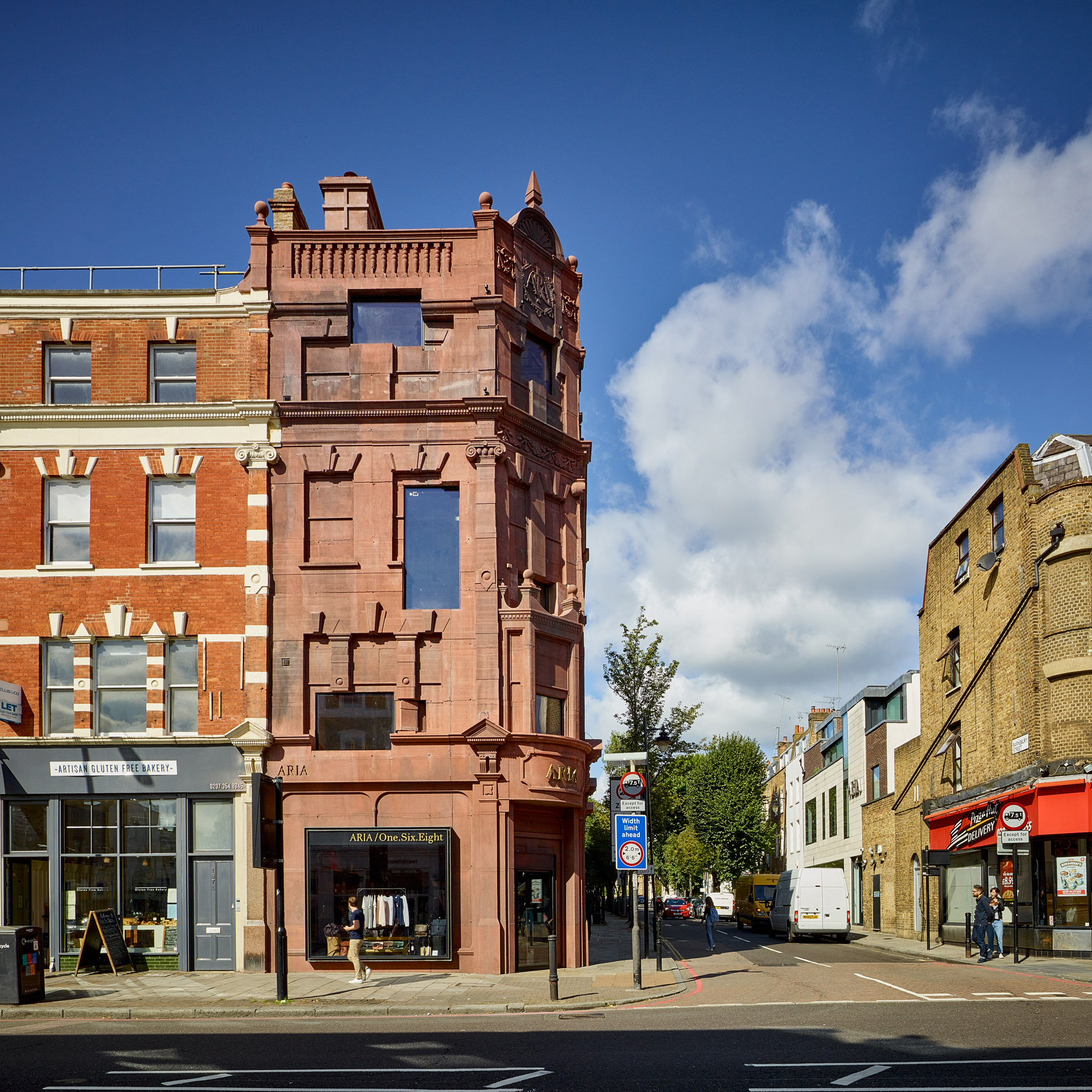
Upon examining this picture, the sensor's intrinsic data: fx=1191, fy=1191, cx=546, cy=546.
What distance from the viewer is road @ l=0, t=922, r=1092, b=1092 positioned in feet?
39.5

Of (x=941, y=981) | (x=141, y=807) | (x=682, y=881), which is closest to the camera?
(x=941, y=981)

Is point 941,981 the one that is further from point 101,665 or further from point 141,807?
point 101,665

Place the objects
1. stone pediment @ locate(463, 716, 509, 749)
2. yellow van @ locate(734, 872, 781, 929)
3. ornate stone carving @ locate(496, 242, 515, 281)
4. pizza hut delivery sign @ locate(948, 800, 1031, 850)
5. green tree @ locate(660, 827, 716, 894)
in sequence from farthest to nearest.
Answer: green tree @ locate(660, 827, 716, 894) < yellow van @ locate(734, 872, 781, 929) < pizza hut delivery sign @ locate(948, 800, 1031, 850) < ornate stone carving @ locate(496, 242, 515, 281) < stone pediment @ locate(463, 716, 509, 749)

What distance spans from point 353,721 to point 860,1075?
16.0 m

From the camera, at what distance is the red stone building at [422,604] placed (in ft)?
82.8

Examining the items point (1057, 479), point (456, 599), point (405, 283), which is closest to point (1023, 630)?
point (1057, 479)

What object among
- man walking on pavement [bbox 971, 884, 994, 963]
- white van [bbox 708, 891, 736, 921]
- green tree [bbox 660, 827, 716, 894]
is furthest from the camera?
green tree [bbox 660, 827, 716, 894]

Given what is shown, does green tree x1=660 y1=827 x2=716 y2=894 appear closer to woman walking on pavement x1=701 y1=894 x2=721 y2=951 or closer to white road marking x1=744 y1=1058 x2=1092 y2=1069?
woman walking on pavement x1=701 y1=894 x2=721 y2=951

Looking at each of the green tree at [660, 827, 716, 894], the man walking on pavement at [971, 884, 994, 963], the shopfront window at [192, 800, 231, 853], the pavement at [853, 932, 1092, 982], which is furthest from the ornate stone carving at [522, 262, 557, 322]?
the green tree at [660, 827, 716, 894]

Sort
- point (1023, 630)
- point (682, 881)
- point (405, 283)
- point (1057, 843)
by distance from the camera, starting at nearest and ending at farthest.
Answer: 1. point (405, 283)
2. point (1057, 843)
3. point (1023, 630)
4. point (682, 881)

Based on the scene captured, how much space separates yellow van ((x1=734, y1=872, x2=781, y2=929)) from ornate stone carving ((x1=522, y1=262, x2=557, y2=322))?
27.3 meters

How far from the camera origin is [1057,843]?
31.2 m

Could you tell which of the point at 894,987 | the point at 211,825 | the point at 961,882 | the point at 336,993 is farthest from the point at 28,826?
the point at 961,882

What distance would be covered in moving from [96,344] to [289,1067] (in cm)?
1920
